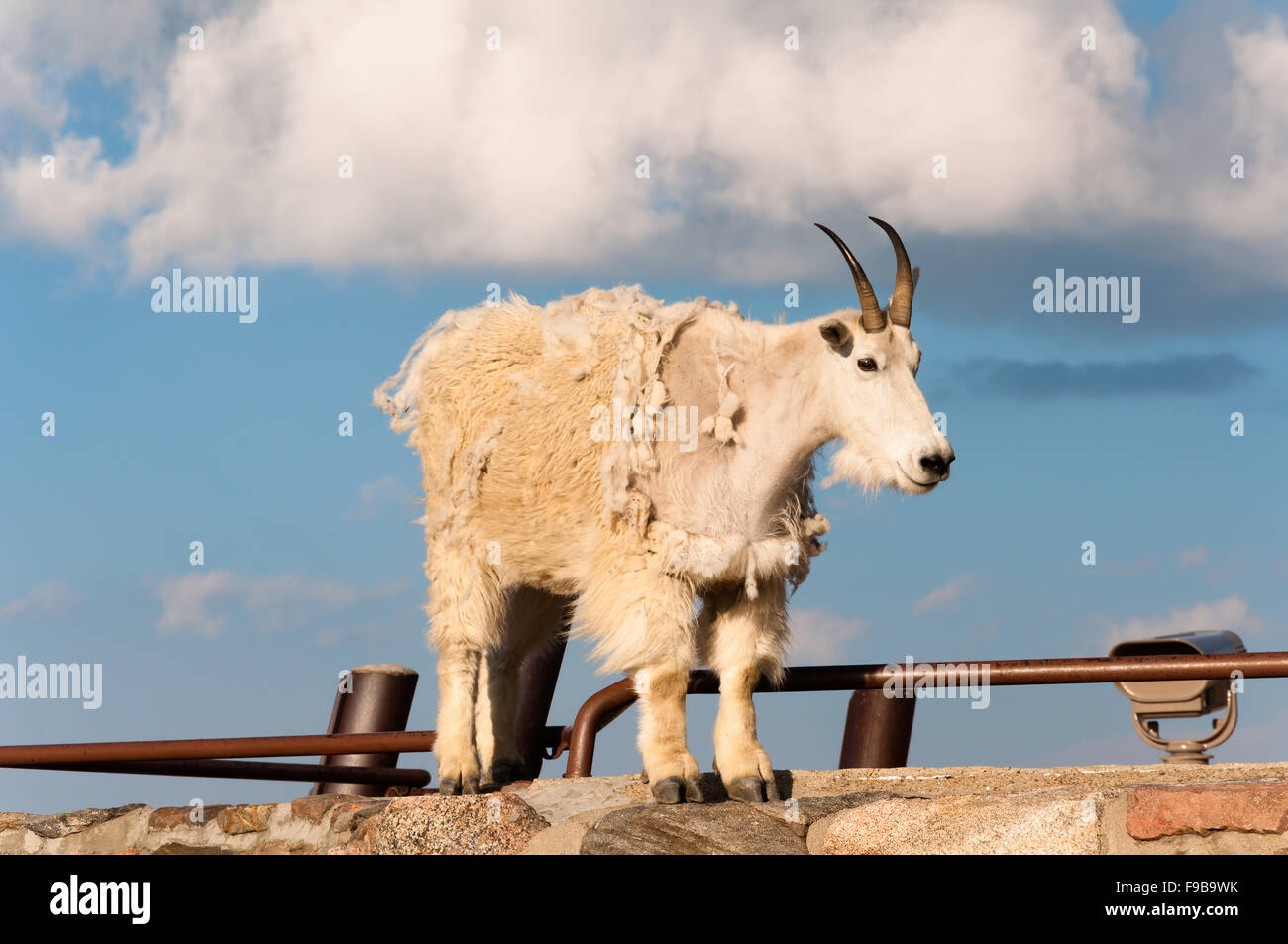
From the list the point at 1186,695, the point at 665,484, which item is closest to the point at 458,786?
the point at 665,484

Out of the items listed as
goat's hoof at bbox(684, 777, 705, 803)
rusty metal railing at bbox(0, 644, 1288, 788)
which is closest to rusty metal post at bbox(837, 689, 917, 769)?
rusty metal railing at bbox(0, 644, 1288, 788)

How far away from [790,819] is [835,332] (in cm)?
194

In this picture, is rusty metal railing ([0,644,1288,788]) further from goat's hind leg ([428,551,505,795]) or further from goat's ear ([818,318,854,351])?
goat's ear ([818,318,854,351])

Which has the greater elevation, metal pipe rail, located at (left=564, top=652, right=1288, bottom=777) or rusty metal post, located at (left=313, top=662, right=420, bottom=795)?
metal pipe rail, located at (left=564, top=652, right=1288, bottom=777)

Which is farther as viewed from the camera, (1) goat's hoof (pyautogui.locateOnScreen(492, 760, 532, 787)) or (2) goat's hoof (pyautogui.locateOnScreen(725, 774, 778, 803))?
(1) goat's hoof (pyautogui.locateOnScreen(492, 760, 532, 787))

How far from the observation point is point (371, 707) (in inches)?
340

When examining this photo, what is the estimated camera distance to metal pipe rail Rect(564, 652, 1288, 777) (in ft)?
17.7

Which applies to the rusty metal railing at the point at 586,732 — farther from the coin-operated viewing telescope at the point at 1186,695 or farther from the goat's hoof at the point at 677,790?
the goat's hoof at the point at 677,790

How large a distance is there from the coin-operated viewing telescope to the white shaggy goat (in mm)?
1283

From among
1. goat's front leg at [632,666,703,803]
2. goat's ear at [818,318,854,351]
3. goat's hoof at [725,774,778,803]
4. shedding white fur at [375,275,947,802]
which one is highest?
goat's ear at [818,318,854,351]

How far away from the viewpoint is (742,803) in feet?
17.8

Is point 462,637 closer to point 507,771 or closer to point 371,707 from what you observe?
point 507,771
